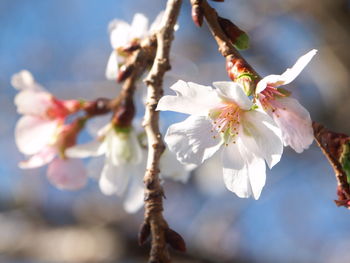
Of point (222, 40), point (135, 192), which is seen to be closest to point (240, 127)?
point (222, 40)

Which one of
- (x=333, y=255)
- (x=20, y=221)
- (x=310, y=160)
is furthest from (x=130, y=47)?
(x=333, y=255)

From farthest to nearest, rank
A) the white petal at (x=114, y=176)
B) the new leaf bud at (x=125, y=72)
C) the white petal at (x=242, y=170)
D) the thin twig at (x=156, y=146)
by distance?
the white petal at (x=114, y=176), the new leaf bud at (x=125, y=72), the white petal at (x=242, y=170), the thin twig at (x=156, y=146)

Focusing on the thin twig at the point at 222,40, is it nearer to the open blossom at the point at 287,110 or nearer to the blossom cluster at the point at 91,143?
the open blossom at the point at 287,110

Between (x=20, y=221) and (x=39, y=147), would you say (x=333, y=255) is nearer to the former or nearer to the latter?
(x=20, y=221)

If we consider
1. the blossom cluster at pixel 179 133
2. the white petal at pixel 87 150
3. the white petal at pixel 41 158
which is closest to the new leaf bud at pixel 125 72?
the blossom cluster at pixel 179 133

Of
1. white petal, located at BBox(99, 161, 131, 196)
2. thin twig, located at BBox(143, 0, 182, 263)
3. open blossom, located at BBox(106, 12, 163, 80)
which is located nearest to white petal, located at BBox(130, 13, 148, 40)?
open blossom, located at BBox(106, 12, 163, 80)

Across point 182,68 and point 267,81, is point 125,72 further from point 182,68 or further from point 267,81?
point 267,81
